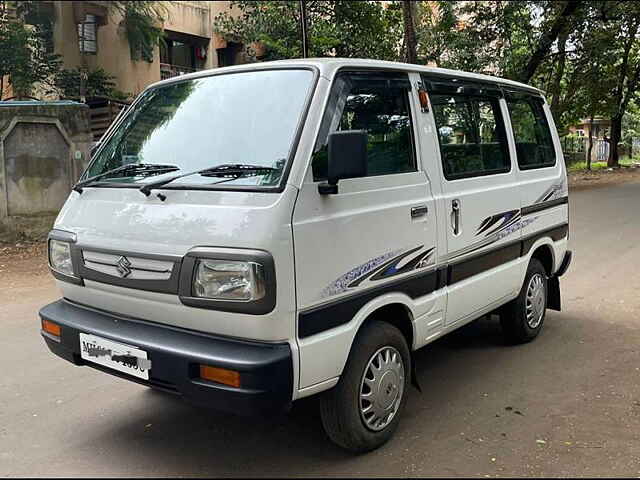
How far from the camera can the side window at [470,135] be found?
3.96m

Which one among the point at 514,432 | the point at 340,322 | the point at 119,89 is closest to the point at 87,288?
the point at 340,322

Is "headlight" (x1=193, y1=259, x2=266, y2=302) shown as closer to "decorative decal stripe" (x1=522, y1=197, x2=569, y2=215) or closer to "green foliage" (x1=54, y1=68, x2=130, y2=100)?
"decorative decal stripe" (x1=522, y1=197, x2=569, y2=215)

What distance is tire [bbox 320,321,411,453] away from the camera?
318cm

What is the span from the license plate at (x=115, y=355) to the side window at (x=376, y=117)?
1228 millimetres

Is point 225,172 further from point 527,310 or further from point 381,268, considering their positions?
point 527,310

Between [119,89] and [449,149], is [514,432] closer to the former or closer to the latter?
[449,149]

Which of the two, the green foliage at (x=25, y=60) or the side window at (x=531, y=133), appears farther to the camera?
the green foliage at (x=25, y=60)

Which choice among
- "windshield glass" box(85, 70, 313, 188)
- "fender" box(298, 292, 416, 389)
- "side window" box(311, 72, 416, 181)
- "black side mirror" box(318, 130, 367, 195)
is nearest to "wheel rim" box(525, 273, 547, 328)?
"side window" box(311, 72, 416, 181)

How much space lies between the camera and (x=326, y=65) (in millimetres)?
3234

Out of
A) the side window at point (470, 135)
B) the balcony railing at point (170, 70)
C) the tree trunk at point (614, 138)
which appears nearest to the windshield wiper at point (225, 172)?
the side window at point (470, 135)

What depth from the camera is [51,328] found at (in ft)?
11.4

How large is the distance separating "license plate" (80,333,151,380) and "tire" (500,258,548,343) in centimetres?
306

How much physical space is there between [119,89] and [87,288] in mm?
12260

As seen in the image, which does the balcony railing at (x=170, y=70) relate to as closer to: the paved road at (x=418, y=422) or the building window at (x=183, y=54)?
the building window at (x=183, y=54)
